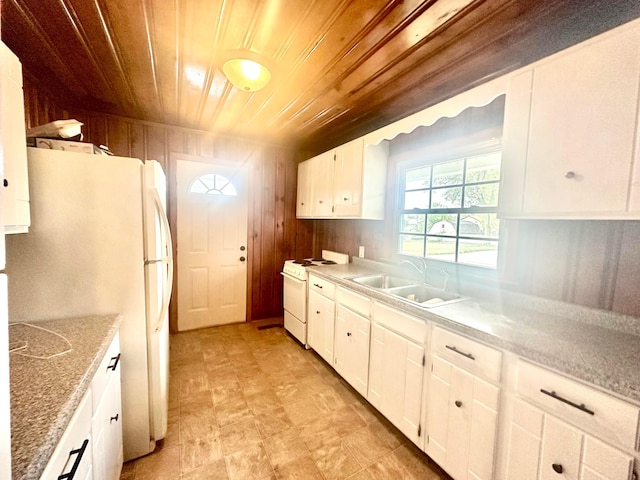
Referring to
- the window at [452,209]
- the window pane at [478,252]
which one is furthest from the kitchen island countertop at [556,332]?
the window at [452,209]

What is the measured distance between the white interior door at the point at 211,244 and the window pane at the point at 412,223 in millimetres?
1989

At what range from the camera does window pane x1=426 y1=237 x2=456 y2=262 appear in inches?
86.0

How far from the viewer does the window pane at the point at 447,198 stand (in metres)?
2.15

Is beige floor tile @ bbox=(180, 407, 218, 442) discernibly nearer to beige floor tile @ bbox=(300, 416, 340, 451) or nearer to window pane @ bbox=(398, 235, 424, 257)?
beige floor tile @ bbox=(300, 416, 340, 451)

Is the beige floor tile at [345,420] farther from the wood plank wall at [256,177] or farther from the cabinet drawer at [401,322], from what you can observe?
the wood plank wall at [256,177]

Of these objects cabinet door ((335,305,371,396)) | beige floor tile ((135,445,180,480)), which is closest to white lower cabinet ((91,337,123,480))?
beige floor tile ((135,445,180,480))

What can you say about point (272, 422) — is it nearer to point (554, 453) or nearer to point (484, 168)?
point (554, 453)

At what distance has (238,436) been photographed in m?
1.80

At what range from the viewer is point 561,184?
1.28m

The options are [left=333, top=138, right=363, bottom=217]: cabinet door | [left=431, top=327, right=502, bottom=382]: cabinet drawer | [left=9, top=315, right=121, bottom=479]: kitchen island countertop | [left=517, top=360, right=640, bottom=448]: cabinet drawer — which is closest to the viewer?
[left=9, top=315, right=121, bottom=479]: kitchen island countertop

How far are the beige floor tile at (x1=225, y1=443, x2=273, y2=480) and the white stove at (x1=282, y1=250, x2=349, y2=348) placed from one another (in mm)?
1303

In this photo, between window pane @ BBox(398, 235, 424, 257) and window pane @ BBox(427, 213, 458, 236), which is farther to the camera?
window pane @ BBox(398, 235, 424, 257)

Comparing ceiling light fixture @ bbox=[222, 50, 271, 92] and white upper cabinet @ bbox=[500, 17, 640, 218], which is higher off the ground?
ceiling light fixture @ bbox=[222, 50, 271, 92]

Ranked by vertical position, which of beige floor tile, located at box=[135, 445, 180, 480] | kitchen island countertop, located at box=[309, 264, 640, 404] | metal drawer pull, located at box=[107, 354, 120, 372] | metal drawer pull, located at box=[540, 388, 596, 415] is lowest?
beige floor tile, located at box=[135, 445, 180, 480]
